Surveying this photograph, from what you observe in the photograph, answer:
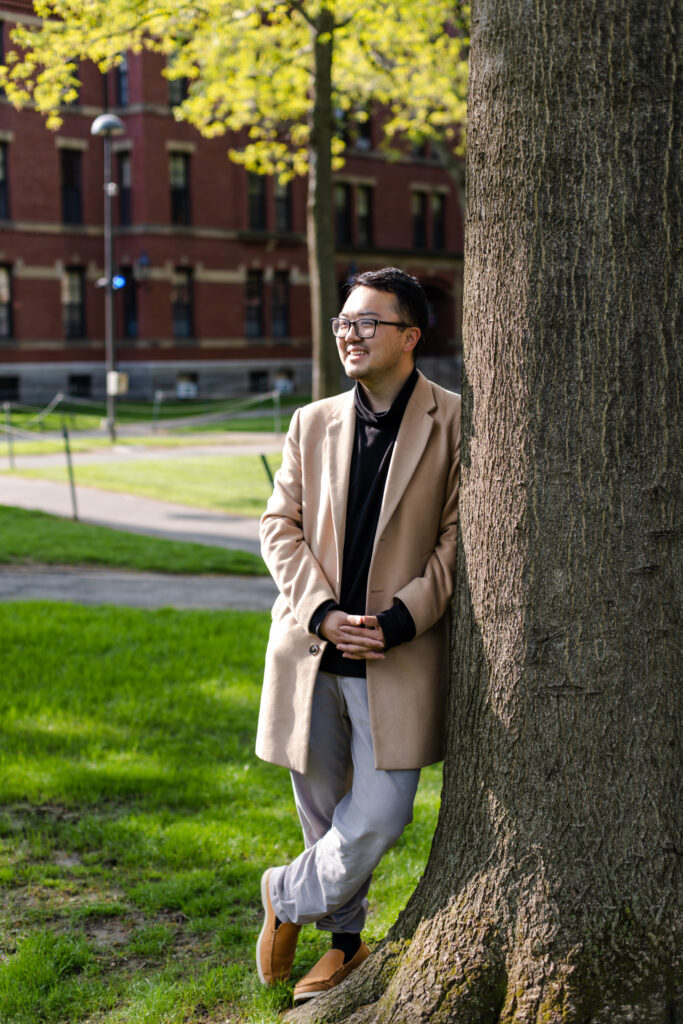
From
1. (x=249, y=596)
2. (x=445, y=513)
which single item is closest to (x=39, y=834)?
(x=445, y=513)

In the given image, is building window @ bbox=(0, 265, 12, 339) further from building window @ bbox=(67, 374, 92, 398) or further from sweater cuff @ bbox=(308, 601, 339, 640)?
sweater cuff @ bbox=(308, 601, 339, 640)

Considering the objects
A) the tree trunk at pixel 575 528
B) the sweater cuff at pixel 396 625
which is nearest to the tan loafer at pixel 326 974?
the tree trunk at pixel 575 528

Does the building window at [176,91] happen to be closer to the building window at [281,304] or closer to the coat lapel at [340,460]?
the building window at [281,304]

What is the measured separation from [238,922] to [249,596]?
19.2 ft

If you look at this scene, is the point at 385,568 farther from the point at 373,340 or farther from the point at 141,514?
the point at 141,514

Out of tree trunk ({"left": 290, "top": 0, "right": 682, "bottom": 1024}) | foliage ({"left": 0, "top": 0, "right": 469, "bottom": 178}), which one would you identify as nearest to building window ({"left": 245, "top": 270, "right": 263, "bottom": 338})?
foliage ({"left": 0, "top": 0, "right": 469, "bottom": 178})

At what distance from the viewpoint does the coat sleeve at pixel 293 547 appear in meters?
3.34

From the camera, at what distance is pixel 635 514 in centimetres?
286

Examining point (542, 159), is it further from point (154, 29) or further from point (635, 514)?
point (154, 29)

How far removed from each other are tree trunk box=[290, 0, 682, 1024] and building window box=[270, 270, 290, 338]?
3797cm

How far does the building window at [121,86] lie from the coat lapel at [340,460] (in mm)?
35186

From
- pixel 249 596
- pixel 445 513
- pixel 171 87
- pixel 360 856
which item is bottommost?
pixel 249 596

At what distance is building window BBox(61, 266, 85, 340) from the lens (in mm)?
36125

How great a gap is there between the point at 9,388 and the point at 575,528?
33536 millimetres
